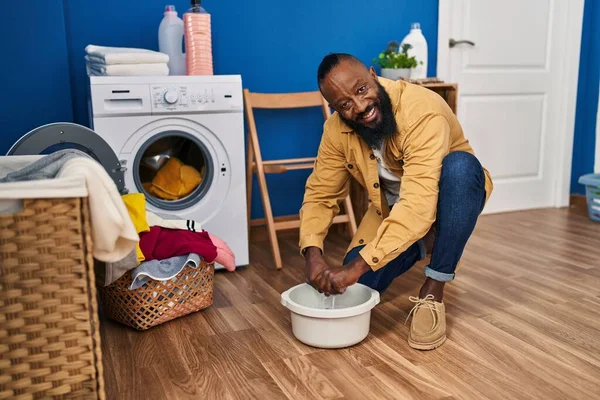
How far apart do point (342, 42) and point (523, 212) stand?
1.53 meters

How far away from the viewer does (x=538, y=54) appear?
3.46 meters

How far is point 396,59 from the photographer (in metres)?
2.88

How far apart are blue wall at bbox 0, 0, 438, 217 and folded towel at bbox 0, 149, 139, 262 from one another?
1.41m

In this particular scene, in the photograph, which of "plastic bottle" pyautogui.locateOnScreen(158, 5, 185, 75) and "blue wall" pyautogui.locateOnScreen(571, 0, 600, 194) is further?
"blue wall" pyautogui.locateOnScreen(571, 0, 600, 194)

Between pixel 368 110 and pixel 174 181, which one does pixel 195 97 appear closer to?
pixel 174 181

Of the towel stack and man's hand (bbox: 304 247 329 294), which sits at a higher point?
the towel stack

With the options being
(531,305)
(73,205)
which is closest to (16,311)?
(73,205)

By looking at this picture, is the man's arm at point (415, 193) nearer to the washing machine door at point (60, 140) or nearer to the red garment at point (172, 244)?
the red garment at point (172, 244)

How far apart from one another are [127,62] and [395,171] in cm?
113

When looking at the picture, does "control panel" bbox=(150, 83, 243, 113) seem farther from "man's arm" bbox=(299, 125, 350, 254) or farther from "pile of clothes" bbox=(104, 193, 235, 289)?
"man's arm" bbox=(299, 125, 350, 254)

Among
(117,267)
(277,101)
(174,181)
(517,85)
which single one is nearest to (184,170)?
(174,181)

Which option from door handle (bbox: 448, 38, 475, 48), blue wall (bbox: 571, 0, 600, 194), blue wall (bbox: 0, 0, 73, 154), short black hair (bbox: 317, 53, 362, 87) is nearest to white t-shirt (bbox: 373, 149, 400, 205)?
short black hair (bbox: 317, 53, 362, 87)

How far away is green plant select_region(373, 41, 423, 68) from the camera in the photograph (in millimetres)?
2875

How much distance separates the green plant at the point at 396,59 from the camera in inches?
113
